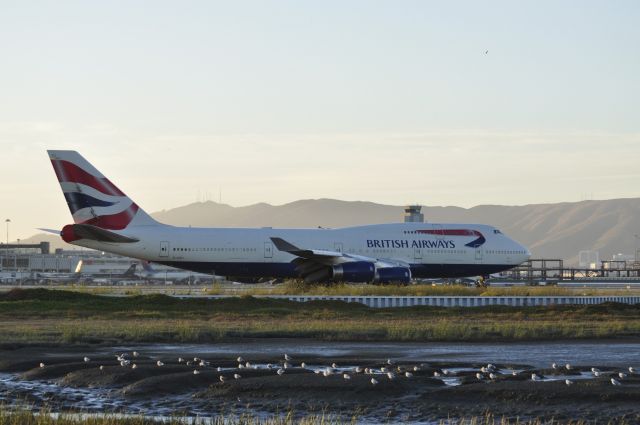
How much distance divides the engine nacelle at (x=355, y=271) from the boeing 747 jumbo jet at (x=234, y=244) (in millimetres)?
16

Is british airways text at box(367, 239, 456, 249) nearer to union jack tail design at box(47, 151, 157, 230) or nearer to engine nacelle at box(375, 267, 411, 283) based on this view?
engine nacelle at box(375, 267, 411, 283)

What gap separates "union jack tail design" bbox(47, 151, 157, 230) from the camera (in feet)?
195

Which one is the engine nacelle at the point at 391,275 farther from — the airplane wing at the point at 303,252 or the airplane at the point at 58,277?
the airplane at the point at 58,277

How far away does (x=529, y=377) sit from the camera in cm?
2086

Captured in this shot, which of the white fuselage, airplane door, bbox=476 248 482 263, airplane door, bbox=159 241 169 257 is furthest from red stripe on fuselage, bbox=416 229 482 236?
airplane door, bbox=159 241 169 257

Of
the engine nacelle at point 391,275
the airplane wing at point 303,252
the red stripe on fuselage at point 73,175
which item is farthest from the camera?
the engine nacelle at point 391,275

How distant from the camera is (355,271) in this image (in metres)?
59.4

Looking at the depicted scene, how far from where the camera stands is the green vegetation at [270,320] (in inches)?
1275

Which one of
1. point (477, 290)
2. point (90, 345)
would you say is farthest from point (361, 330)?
point (477, 290)

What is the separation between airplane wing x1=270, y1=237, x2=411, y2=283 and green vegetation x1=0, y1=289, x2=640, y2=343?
32.1 ft

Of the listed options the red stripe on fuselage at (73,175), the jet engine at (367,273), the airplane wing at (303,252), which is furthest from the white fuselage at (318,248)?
the jet engine at (367,273)

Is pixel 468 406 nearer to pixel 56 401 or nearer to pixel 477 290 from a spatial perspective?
pixel 56 401

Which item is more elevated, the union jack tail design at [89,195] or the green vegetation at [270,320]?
the union jack tail design at [89,195]

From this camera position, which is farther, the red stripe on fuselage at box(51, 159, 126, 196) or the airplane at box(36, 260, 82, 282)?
the airplane at box(36, 260, 82, 282)
